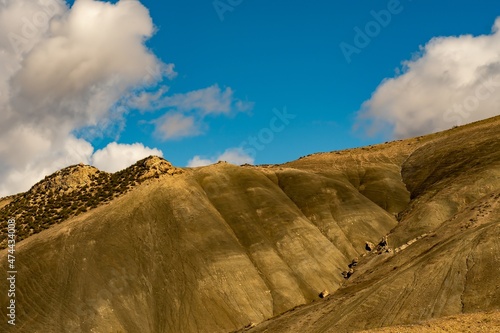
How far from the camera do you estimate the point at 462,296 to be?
137ft

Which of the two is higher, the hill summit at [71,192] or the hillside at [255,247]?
the hill summit at [71,192]

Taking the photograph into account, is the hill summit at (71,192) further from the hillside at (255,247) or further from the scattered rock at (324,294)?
the scattered rock at (324,294)

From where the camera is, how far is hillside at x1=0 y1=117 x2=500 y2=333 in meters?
46.6

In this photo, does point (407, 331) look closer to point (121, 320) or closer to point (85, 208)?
point (121, 320)

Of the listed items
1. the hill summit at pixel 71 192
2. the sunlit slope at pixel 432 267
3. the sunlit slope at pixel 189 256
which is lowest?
the sunlit slope at pixel 432 267

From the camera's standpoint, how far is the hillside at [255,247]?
46.6 m

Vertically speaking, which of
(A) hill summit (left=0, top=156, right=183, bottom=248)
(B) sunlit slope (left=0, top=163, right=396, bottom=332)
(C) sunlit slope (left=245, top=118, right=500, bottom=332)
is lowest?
(C) sunlit slope (left=245, top=118, right=500, bottom=332)

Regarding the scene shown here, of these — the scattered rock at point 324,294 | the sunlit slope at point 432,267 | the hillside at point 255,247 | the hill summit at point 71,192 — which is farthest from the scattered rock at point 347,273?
the hill summit at point 71,192

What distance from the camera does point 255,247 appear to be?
211 feet

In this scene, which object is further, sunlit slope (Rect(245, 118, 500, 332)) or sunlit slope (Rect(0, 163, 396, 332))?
sunlit slope (Rect(0, 163, 396, 332))

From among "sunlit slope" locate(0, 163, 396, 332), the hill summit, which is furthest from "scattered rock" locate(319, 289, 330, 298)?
the hill summit

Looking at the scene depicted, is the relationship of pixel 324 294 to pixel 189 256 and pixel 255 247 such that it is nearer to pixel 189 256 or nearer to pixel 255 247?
pixel 255 247

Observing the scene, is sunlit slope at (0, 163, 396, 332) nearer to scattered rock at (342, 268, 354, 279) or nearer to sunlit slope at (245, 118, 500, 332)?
scattered rock at (342, 268, 354, 279)

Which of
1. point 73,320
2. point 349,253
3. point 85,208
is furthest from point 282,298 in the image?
point 85,208
